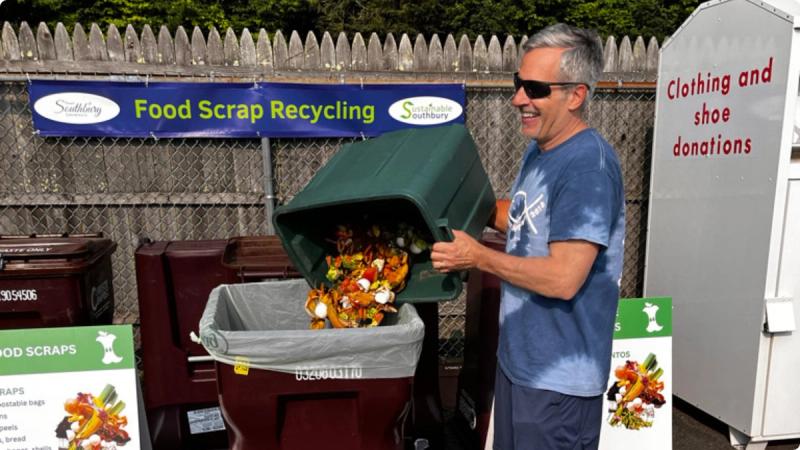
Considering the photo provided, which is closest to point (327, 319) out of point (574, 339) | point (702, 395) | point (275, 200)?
point (574, 339)

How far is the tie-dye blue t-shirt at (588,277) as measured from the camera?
5.52 ft

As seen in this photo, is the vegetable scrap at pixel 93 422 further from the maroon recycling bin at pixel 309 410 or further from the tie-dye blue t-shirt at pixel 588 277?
the tie-dye blue t-shirt at pixel 588 277

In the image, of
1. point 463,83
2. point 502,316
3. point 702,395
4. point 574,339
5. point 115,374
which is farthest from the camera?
point 463,83

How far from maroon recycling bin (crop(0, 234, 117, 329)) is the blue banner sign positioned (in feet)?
4.86

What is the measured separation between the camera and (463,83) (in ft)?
14.4

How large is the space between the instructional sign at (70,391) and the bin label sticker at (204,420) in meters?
0.46

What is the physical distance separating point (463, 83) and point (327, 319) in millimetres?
2720

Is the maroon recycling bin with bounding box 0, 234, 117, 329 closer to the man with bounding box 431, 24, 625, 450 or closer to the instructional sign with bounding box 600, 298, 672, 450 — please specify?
the man with bounding box 431, 24, 625, 450

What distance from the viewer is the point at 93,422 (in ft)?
8.38

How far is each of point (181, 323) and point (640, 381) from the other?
248 cm

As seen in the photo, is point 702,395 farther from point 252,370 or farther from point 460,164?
point 252,370

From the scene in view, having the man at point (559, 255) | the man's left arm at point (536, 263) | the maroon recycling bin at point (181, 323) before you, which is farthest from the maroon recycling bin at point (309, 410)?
the maroon recycling bin at point (181, 323)

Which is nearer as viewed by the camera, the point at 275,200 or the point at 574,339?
the point at 574,339

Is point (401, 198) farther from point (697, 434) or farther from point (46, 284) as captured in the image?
point (697, 434)
